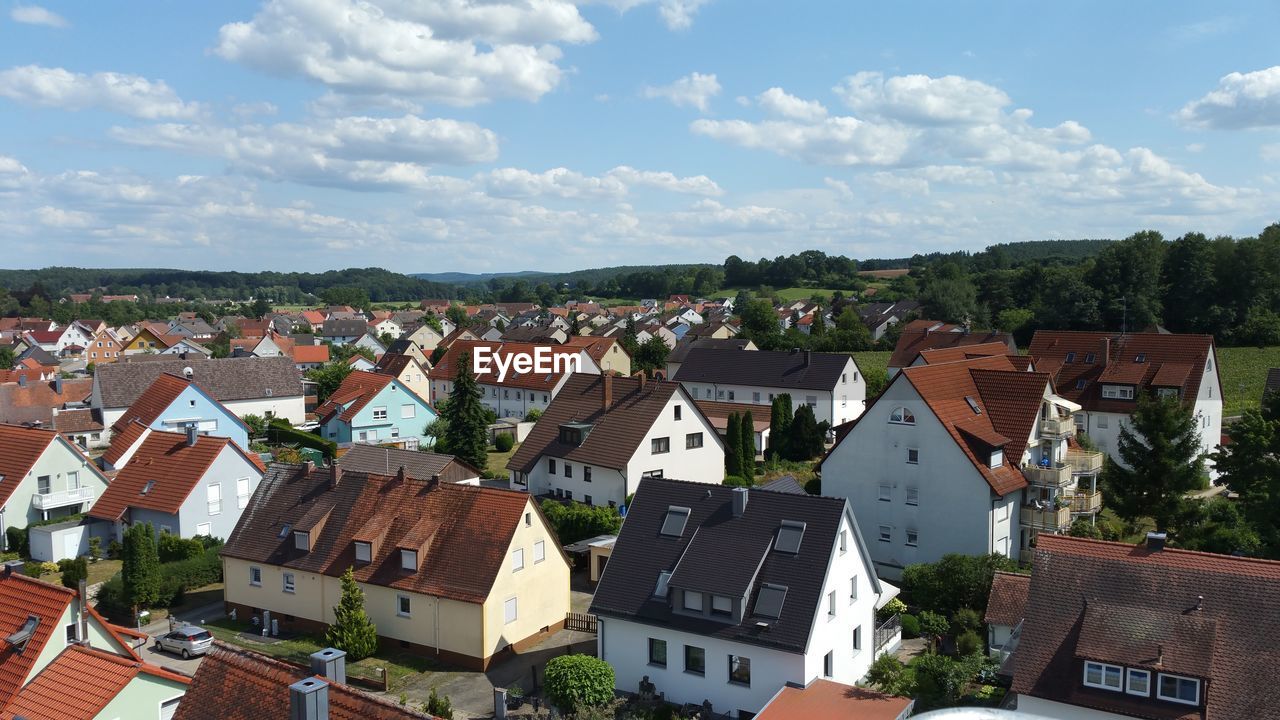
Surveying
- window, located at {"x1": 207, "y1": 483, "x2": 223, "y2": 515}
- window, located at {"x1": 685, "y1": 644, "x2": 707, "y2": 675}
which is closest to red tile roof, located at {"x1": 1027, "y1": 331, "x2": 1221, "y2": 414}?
window, located at {"x1": 685, "y1": 644, "x2": 707, "y2": 675}

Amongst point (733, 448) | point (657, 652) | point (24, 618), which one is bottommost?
point (657, 652)

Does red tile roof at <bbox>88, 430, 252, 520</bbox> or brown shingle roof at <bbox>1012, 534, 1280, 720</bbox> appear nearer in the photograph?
brown shingle roof at <bbox>1012, 534, 1280, 720</bbox>

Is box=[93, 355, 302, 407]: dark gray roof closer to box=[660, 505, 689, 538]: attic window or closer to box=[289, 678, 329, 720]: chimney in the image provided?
box=[660, 505, 689, 538]: attic window

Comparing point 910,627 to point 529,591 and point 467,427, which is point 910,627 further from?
point 467,427

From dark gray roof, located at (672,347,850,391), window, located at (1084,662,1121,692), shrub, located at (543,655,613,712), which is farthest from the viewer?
dark gray roof, located at (672,347,850,391)


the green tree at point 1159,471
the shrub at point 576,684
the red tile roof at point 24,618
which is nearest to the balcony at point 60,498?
the red tile roof at point 24,618

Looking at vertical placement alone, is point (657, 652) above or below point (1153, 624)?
below

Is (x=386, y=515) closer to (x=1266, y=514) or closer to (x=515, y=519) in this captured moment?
(x=515, y=519)

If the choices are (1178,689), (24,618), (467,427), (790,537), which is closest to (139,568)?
(24,618)
